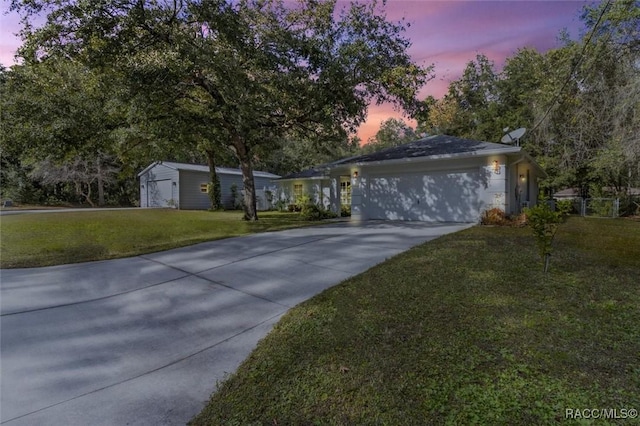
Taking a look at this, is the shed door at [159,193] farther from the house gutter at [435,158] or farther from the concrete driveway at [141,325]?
the concrete driveway at [141,325]

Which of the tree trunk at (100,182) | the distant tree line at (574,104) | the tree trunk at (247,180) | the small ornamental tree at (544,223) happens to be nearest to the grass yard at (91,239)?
the tree trunk at (247,180)

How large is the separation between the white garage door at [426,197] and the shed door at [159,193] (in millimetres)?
15030

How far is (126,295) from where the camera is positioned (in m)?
4.36

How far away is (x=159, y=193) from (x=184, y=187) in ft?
9.37

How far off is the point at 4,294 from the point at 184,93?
8.07m

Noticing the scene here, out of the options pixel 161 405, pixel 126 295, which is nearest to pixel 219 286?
pixel 126 295

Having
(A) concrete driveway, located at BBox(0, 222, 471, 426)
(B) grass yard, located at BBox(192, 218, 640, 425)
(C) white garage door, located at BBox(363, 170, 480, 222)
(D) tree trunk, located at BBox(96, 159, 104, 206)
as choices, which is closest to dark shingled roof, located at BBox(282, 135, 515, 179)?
(C) white garage door, located at BBox(363, 170, 480, 222)

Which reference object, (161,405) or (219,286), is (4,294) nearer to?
(219,286)

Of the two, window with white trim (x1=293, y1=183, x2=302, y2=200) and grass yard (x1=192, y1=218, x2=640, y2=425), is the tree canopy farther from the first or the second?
window with white trim (x1=293, y1=183, x2=302, y2=200)

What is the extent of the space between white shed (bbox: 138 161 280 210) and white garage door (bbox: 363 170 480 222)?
11294mm

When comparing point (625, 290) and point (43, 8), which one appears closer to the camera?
point (625, 290)

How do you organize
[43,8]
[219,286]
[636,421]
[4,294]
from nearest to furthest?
[636,421]
[4,294]
[219,286]
[43,8]

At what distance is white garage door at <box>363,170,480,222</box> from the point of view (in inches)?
442

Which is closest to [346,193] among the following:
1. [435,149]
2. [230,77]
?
[435,149]
